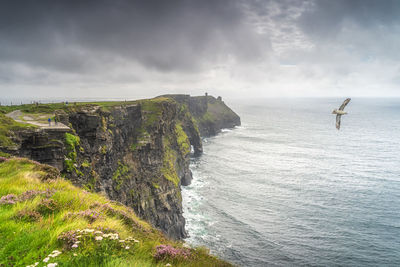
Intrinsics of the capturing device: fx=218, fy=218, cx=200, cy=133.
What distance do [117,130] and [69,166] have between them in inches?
1059

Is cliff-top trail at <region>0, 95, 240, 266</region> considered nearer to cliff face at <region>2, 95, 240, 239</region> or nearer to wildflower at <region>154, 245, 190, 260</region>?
cliff face at <region>2, 95, 240, 239</region>

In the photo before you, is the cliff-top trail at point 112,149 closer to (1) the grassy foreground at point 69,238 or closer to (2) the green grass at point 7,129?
(2) the green grass at point 7,129

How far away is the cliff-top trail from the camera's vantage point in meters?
24.2

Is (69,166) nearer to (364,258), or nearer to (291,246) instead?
(291,246)

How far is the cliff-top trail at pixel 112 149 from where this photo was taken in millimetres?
24172

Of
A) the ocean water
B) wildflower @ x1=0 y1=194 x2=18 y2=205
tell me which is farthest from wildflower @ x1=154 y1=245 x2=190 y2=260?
the ocean water

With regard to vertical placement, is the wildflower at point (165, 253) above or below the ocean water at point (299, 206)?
above

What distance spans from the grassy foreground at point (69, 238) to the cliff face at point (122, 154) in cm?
1810

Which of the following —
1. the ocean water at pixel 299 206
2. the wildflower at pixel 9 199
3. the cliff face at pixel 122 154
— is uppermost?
the wildflower at pixel 9 199

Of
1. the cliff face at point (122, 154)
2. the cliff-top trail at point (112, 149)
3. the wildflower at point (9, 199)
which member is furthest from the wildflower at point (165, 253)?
the cliff face at point (122, 154)

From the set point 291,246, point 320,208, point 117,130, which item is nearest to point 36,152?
point 117,130

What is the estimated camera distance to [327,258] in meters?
46.4

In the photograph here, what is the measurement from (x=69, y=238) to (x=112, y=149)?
45184 millimetres

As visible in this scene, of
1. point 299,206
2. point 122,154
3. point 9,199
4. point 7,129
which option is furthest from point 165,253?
point 299,206
